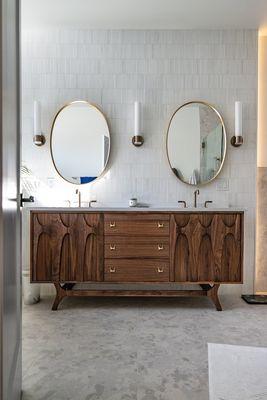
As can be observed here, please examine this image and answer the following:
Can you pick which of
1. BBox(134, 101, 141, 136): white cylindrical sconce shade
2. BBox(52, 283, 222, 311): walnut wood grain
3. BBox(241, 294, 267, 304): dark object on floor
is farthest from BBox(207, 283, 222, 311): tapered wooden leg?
BBox(134, 101, 141, 136): white cylindrical sconce shade

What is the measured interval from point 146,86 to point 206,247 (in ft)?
5.71

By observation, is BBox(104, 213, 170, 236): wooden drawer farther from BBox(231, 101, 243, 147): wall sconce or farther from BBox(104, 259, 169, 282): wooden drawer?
BBox(231, 101, 243, 147): wall sconce

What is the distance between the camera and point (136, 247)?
2971mm

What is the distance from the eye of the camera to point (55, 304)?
3.09m

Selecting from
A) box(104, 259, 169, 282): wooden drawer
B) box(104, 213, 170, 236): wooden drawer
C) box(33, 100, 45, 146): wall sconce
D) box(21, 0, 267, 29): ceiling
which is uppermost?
box(21, 0, 267, 29): ceiling

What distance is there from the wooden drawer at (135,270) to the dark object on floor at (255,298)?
990 mm

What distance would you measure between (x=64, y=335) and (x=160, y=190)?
5.52ft

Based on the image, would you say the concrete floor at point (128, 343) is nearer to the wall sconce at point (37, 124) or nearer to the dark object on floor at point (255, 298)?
the dark object on floor at point (255, 298)

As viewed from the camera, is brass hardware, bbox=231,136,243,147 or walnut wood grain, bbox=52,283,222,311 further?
brass hardware, bbox=231,136,243,147

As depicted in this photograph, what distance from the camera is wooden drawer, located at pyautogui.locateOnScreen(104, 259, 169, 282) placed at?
9.73 ft

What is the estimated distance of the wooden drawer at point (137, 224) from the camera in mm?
2973

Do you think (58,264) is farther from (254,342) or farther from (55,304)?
(254,342)

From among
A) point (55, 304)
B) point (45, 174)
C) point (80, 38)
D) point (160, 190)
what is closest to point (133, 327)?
point (55, 304)

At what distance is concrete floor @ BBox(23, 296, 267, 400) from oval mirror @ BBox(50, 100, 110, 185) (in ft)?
4.40
